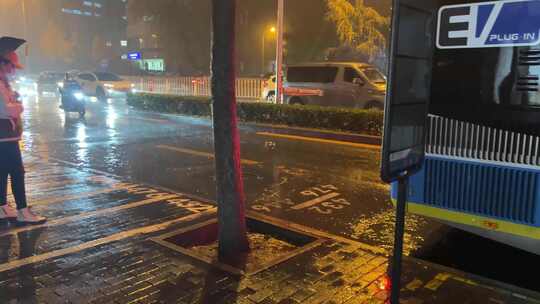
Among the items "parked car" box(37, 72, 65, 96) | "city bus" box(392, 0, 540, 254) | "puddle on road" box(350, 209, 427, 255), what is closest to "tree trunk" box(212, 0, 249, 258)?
"puddle on road" box(350, 209, 427, 255)

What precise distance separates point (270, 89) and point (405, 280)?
17506 millimetres

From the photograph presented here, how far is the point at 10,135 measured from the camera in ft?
17.6

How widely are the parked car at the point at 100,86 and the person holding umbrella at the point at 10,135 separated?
77.2 feet

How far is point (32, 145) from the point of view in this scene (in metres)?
11.7

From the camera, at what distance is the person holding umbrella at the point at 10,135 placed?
17.4 feet

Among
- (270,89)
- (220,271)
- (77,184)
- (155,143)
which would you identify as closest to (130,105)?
(270,89)

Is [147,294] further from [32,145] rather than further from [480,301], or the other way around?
[32,145]

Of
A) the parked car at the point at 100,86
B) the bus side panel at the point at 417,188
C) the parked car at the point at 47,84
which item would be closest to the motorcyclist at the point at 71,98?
the parked car at the point at 100,86

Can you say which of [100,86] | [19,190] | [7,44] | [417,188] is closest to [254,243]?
[417,188]

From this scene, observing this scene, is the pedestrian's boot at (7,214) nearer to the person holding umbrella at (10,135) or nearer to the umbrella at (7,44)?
the person holding umbrella at (10,135)

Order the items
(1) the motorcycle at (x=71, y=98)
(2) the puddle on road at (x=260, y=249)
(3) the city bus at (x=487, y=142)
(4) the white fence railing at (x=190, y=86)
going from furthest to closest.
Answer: (4) the white fence railing at (x=190, y=86), (1) the motorcycle at (x=71, y=98), (2) the puddle on road at (x=260, y=249), (3) the city bus at (x=487, y=142)

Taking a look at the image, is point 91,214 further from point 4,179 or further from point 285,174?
point 285,174

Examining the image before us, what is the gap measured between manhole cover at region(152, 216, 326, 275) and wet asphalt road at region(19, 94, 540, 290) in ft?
1.77

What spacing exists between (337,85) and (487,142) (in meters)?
13.0
